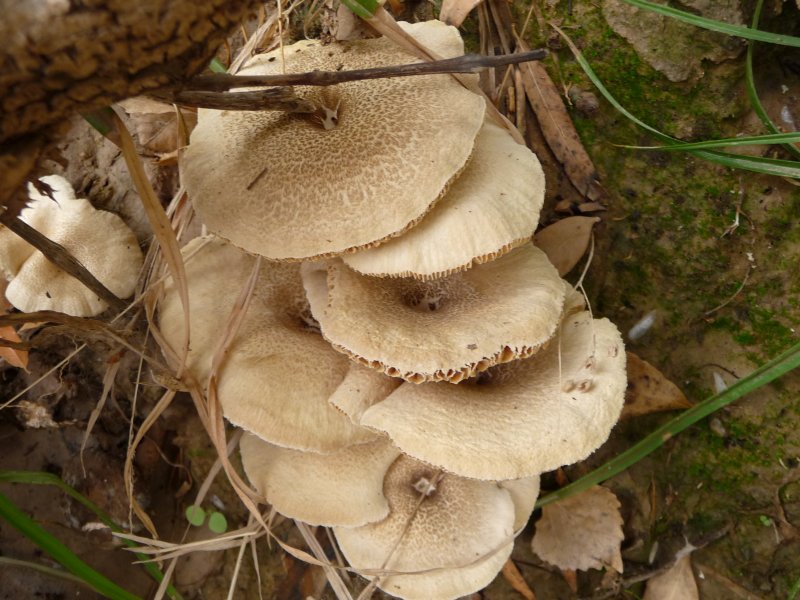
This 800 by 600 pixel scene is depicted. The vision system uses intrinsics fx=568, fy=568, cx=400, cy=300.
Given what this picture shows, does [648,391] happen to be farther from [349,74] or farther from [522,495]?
[349,74]

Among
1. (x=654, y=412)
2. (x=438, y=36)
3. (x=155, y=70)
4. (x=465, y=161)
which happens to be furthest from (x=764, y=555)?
(x=155, y=70)

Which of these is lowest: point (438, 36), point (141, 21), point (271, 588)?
point (271, 588)

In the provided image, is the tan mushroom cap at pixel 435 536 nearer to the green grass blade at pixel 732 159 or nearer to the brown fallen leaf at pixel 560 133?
the brown fallen leaf at pixel 560 133

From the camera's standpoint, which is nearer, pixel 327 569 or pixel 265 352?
pixel 265 352

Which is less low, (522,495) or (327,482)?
(327,482)

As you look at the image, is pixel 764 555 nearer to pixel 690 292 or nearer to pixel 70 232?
pixel 690 292

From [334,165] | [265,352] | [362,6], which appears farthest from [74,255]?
[362,6]

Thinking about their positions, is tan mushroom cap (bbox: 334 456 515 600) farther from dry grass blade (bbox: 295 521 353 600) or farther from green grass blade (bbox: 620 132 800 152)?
green grass blade (bbox: 620 132 800 152)
